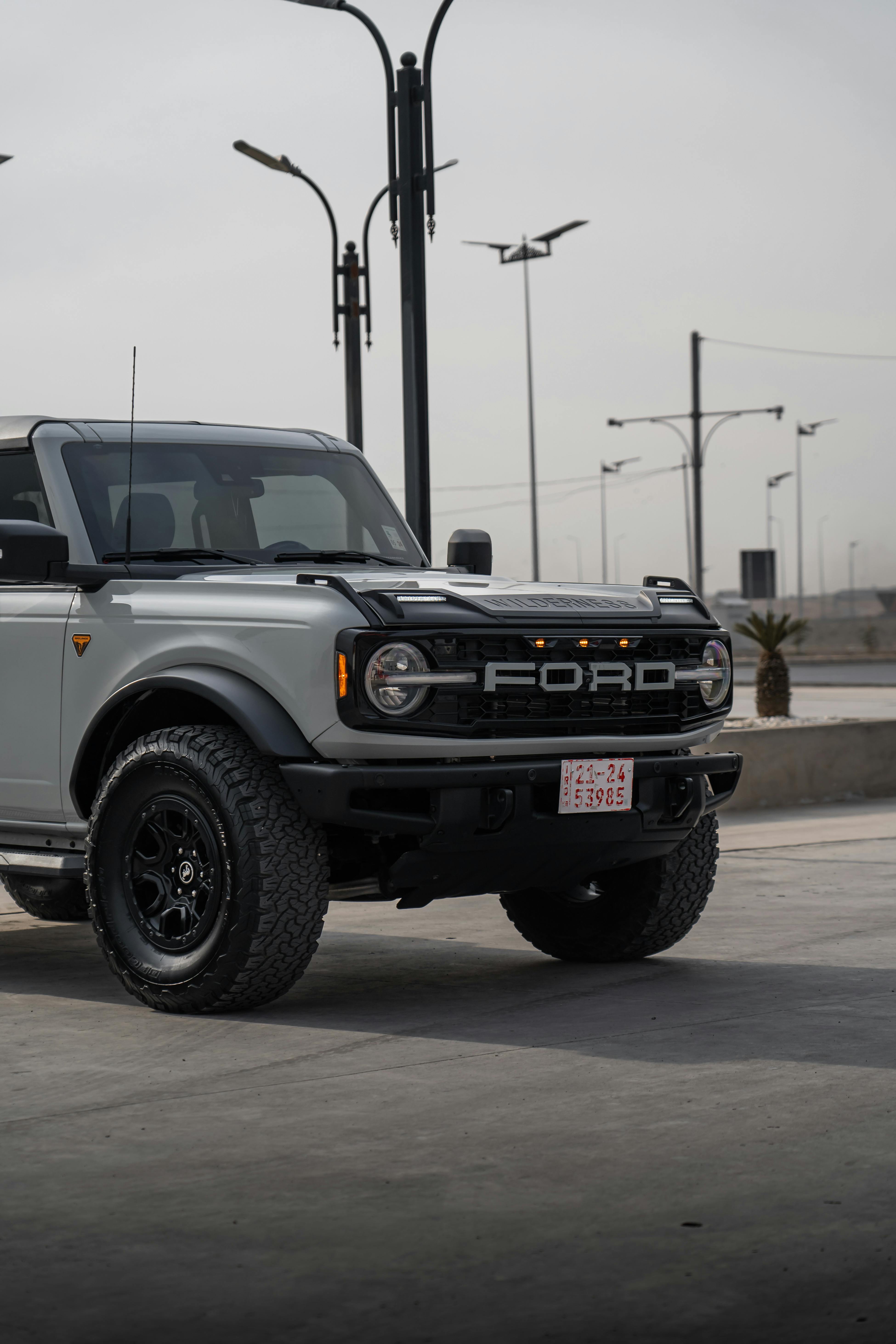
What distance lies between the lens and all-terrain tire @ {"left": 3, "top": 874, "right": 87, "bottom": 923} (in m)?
8.68

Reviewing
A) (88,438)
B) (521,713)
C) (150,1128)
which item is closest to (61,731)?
(88,438)

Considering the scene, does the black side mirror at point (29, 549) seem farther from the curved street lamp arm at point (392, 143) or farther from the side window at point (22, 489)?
the curved street lamp arm at point (392, 143)

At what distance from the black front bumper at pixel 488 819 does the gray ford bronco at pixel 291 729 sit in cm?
1

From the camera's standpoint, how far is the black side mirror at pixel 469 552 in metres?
8.47

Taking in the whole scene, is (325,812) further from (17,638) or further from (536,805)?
(17,638)

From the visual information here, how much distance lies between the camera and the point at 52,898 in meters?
8.96

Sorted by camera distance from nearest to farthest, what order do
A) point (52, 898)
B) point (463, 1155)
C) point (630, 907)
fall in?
point (463, 1155) → point (630, 907) → point (52, 898)

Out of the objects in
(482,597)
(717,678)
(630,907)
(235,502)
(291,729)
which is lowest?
(630,907)

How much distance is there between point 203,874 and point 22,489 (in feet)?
6.64

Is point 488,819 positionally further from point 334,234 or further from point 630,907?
point 334,234

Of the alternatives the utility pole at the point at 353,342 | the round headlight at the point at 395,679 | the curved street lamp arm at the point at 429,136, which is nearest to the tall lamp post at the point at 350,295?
the utility pole at the point at 353,342

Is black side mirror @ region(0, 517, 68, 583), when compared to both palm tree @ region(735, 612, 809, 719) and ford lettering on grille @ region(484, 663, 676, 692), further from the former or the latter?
palm tree @ region(735, 612, 809, 719)

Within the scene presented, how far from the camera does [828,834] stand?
12.9 meters

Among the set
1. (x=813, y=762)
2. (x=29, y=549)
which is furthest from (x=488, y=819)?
(x=813, y=762)
